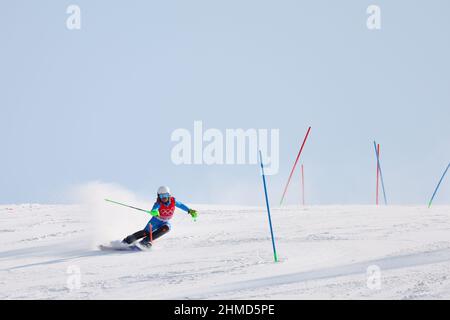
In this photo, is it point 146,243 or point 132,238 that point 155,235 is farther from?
point 132,238

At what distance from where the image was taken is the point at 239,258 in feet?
33.6

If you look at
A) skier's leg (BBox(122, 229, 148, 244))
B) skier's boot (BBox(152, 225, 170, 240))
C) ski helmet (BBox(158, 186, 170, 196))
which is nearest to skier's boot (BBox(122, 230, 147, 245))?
skier's leg (BBox(122, 229, 148, 244))

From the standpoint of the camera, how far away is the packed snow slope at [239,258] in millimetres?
8172

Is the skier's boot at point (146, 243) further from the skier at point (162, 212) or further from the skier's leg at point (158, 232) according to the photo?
the skier at point (162, 212)

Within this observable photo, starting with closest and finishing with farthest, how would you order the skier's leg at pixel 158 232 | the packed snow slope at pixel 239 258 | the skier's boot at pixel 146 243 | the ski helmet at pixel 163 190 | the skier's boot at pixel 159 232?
the packed snow slope at pixel 239 258, the skier's boot at pixel 146 243, the skier's leg at pixel 158 232, the skier's boot at pixel 159 232, the ski helmet at pixel 163 190

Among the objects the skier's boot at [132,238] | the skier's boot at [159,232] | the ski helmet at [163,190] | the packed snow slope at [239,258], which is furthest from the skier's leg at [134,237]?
the ski helmet at [163,190]

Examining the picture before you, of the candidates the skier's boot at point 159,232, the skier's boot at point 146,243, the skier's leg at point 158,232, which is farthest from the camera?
the skier's boot at point 159,232

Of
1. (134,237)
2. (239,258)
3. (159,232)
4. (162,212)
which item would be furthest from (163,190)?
(239,258)

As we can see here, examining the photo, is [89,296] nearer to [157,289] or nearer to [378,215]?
[157,289]

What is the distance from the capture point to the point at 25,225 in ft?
53.1

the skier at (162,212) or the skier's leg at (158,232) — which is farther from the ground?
the skier at (162,212)

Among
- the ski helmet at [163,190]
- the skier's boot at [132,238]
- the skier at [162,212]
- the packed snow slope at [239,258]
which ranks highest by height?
the ski helmet at [163,190]
